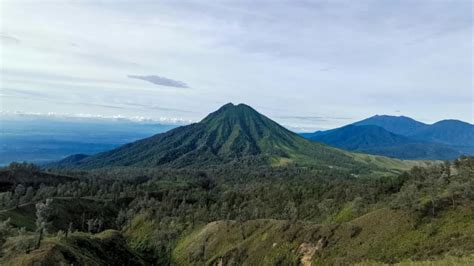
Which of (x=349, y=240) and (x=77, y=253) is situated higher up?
(x=349, y=240)

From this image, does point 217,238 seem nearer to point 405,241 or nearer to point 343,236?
point 343,236

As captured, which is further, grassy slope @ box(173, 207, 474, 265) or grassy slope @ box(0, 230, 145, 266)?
grassy slope @ box(173, 207, 474, 265)

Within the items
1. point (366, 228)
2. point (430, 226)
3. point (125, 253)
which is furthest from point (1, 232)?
point (430, 226)

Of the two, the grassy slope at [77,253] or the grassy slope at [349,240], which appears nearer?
the grassy slope at [77,253]

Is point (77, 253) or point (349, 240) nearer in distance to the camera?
point (77, 253)
